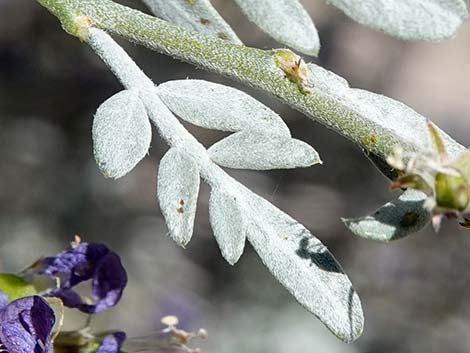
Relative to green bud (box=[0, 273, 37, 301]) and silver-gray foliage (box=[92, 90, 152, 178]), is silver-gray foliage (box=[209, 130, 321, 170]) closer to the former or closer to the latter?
silver-gray foliage (box=[92, 90, 152, 178])

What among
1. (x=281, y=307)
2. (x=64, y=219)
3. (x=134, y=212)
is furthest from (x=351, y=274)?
(x=64, y=219)

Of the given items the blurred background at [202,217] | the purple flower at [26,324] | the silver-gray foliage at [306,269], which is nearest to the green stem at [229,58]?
the silver-gray foliage at [306,269]

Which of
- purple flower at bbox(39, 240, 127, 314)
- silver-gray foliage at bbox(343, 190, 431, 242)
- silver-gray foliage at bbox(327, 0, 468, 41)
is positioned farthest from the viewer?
purple flower at bbox(39, 240, 127, 314)

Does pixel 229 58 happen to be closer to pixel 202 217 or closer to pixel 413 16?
pixel 413 16

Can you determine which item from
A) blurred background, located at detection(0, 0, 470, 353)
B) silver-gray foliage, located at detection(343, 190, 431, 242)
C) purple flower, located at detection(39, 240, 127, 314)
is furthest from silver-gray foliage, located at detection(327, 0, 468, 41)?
blurred background, located at detection(0, 0, 470, 353)

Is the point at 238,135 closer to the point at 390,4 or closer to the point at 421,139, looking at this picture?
the point at 421,139
